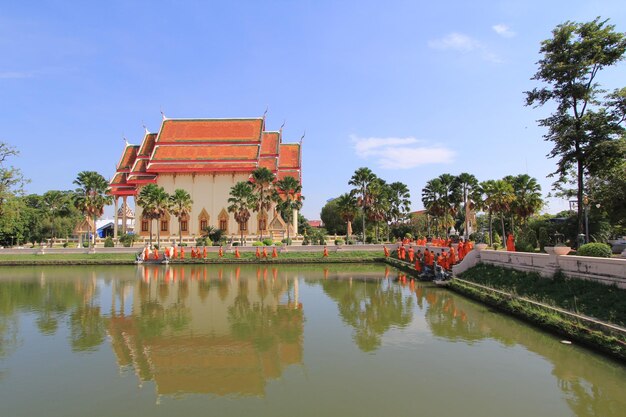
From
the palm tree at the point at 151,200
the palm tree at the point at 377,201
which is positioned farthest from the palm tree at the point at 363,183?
the palm tree at the point at 151,200

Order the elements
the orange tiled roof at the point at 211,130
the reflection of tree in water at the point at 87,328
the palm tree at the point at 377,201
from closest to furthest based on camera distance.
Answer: the reflection of tree in water at the point at 87,328 < the palm tree at the point at 377,201 < the orange tiled roof at the point at 211,130

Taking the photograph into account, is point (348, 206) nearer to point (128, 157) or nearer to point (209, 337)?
point (128, 157)

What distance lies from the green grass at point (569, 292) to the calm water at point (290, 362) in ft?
3.44

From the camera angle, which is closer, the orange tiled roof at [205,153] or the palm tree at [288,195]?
the palm tree at [288,195]

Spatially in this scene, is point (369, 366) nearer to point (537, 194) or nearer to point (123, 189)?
point (537, 194)

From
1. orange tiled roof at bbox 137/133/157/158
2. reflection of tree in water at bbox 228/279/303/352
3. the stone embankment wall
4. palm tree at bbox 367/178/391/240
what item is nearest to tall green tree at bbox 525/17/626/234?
the stone embankment wall

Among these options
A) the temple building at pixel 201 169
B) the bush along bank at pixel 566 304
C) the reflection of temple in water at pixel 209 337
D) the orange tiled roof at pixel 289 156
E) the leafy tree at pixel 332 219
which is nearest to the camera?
the reflection of temple in water at pixel 209 337

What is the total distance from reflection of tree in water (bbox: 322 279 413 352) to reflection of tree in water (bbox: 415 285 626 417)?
883 mm

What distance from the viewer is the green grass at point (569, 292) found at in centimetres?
892

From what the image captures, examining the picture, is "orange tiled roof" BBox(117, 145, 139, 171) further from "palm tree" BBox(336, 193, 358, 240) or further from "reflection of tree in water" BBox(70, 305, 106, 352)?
"reflection of tree in water" BBox(70, 305, 106, 352)

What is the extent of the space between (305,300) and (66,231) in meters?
56.8

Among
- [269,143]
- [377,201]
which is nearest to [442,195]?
[377,201]

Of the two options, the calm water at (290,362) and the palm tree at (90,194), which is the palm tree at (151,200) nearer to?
the palm tree at (90,194)

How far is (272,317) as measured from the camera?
12.0 m
